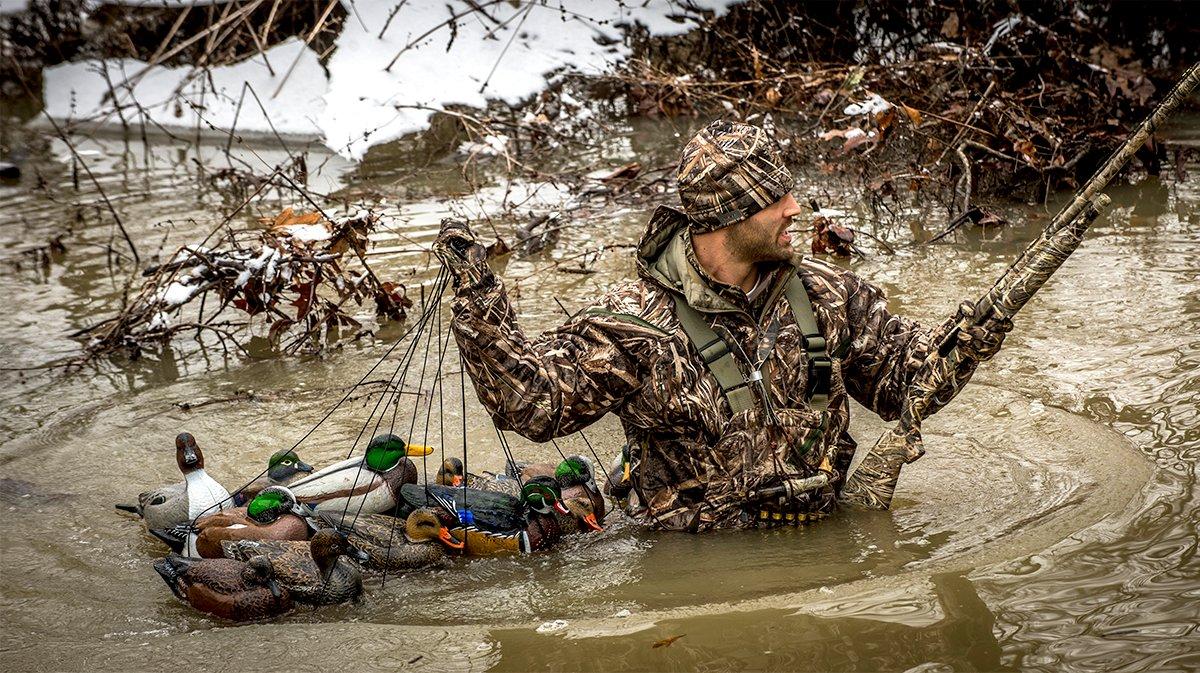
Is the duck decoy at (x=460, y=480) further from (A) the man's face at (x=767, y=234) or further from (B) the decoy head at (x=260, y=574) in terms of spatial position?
(A) the man's face at (x=767, y=234)

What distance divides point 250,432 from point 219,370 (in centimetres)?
115

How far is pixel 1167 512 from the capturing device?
4.51 metres

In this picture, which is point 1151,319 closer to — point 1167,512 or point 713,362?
point 1167,512

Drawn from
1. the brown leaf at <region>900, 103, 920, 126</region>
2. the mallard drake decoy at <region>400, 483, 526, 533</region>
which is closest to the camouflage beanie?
the mallard drake decoy at <region>400, 483, 526, 533</region>

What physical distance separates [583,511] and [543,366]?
911 millimetres

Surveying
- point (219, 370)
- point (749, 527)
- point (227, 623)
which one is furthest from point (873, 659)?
point (219, 370)

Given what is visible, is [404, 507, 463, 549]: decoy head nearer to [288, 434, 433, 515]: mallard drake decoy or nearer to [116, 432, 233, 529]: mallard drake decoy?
[288, 434, 433, 515]: mallard drake decoy

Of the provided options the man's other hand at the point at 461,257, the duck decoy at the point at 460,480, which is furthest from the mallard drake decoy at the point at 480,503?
the man's other hand at the point at 461,257

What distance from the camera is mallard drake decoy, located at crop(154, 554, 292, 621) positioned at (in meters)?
4.38

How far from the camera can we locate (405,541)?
15.9 feet

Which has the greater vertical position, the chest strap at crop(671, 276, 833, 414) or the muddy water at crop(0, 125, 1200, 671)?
the chest strap at crop(671, 276, 833, 414)

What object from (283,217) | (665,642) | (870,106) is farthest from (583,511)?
(870,106)

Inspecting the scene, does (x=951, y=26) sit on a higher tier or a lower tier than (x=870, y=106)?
higher

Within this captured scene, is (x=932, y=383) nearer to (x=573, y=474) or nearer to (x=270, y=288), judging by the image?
(x=573, y=474)
